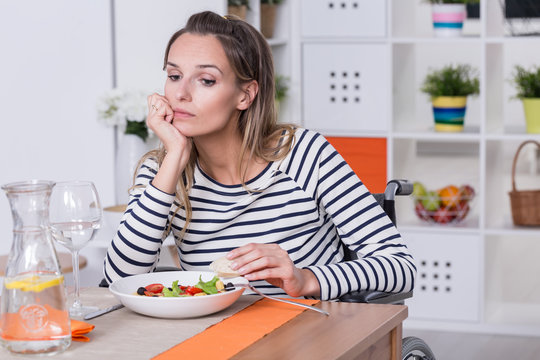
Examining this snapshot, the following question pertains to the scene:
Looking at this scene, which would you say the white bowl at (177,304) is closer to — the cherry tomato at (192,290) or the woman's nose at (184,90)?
the cherry tomato at (192,290)

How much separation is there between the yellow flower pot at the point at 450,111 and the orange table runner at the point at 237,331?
2366 mm

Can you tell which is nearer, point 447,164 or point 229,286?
point 229,286

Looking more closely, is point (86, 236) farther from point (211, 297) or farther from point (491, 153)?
point (491, 153)

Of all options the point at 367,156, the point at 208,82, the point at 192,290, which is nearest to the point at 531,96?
the point at 367,156

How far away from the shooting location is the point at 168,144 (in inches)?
69.9

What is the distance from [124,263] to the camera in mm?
1780

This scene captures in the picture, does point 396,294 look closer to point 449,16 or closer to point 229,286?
point 229,286

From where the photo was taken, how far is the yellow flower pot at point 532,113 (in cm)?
356

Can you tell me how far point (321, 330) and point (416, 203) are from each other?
2.47 m

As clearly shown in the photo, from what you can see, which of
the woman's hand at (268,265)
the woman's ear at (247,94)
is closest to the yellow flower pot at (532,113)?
the woman's ear at (247,94)

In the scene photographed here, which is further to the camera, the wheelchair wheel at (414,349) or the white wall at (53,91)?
the white wall at (53,91)

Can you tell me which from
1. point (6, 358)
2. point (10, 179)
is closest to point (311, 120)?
point (10, 179)

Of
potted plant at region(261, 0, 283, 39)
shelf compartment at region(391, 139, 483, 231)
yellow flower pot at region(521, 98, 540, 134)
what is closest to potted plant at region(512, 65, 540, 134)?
yellow flower pot at region(521, 98, 540, 134)

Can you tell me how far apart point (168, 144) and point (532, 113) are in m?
2.21
